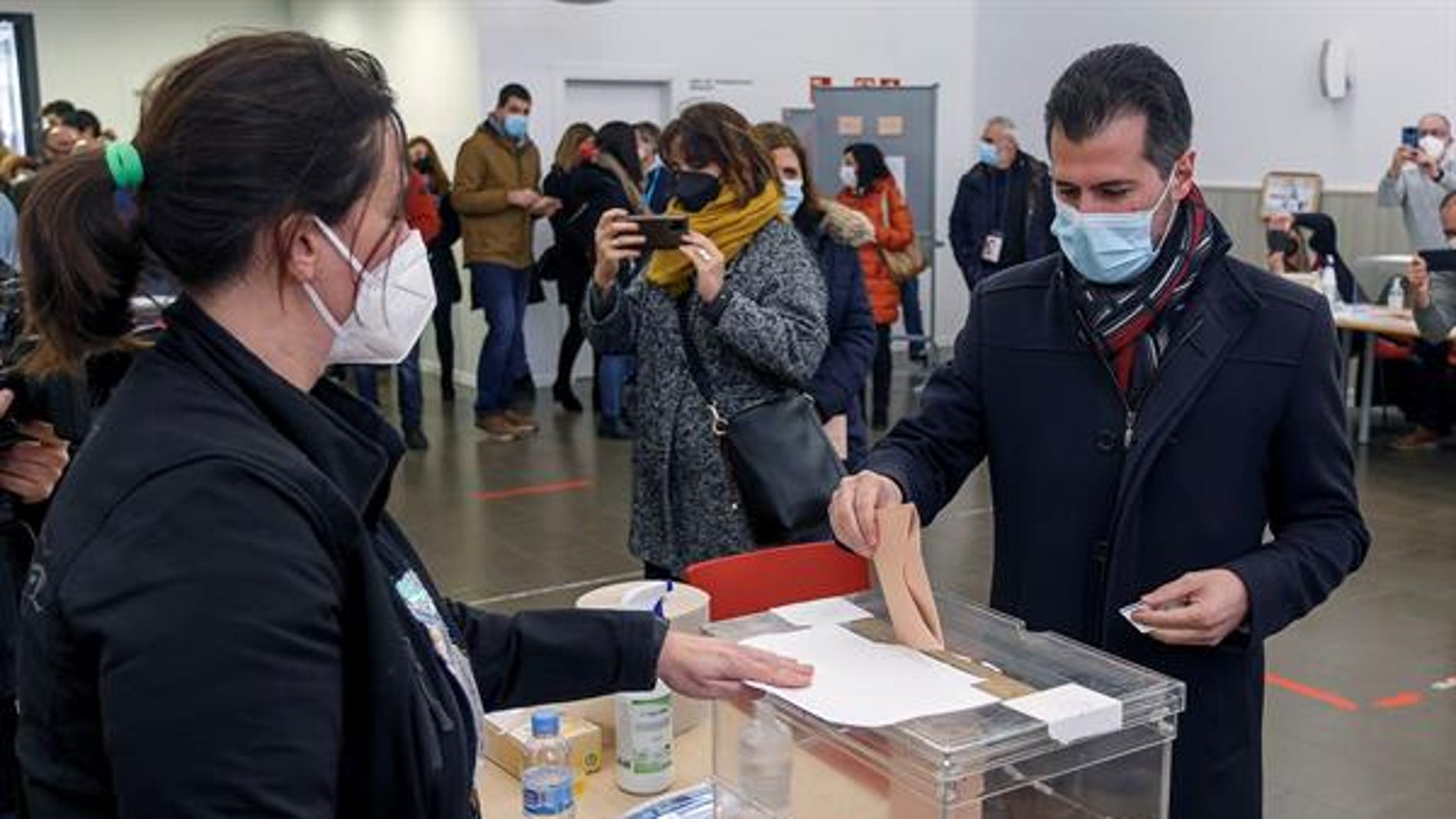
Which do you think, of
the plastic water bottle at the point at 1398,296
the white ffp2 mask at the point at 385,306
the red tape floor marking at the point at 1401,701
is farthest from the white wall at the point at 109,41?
the white ffp2 mask at the point at 385,306

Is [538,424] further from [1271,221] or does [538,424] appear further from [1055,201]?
[1055,201]

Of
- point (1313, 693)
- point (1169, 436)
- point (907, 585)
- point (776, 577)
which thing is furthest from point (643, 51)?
point (907, 585)

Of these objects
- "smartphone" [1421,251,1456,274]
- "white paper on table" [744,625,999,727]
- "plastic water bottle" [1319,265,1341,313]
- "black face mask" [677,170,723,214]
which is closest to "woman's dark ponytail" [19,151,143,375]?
"white paper on table" [744,625,999,727]

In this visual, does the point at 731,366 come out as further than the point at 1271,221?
No

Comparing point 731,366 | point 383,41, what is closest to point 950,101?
point 383,41

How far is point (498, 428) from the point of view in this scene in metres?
7.92

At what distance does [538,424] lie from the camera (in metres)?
8.28

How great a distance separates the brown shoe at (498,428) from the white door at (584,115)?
4.83ft

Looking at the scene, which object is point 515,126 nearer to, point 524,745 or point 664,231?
point 664,231

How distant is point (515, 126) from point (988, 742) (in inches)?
281

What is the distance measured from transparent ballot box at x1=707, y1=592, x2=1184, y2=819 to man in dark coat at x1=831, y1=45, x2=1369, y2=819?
7.7 inches

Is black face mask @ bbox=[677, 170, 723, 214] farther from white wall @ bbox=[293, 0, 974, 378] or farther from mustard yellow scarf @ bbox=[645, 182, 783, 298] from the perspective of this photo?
white wall @ bbox=[293, 0, 974, 378]

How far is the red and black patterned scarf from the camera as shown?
1.81 metres

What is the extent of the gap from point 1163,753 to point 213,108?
1.18 metres
